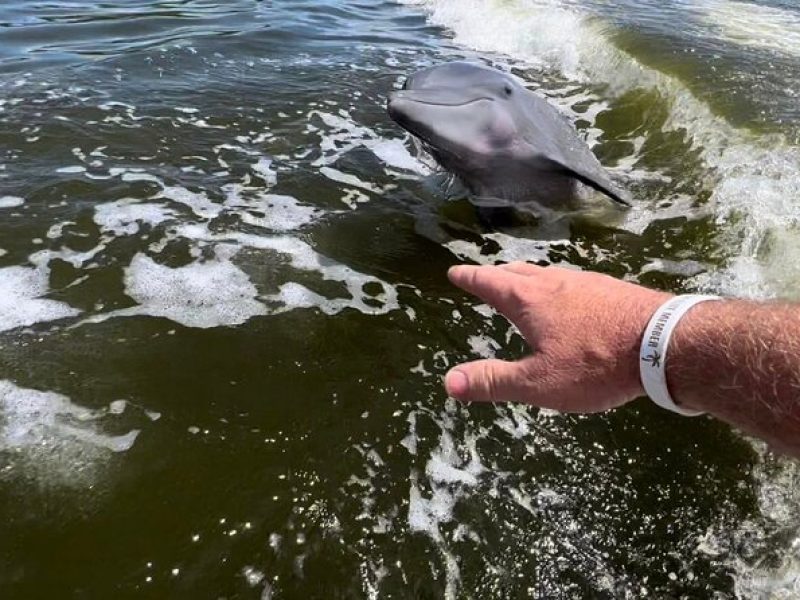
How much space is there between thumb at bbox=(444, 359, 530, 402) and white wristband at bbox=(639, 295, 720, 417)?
351 mm

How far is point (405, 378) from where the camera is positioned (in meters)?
3.37

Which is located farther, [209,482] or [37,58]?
[37,58]

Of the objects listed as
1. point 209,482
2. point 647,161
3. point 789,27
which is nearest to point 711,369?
point 209,482

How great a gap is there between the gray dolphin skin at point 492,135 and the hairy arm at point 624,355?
2513 millimetres

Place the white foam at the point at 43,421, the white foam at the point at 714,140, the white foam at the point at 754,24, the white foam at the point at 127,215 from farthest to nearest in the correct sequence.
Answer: the white foam at the point at 754,24 → the white foam at the point at 127,215 → the white foam at the point at 714,140 → the white foam at the point at 43,421

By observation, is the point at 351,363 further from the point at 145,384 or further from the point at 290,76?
the point at 290,76

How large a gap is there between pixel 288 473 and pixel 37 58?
300 inches

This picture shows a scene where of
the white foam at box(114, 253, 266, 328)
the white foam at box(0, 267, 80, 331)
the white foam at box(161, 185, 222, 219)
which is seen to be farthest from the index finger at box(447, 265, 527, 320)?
the white foam at box(161, 185, 222, 219)

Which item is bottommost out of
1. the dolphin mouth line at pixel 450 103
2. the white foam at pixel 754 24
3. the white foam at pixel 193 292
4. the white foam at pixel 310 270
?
the white foam at pixel 193 292

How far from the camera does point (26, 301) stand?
3746mm

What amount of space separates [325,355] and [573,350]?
1747 mm

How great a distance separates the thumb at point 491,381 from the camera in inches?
81.5

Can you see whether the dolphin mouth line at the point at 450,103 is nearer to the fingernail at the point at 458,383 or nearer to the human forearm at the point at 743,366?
the fingernail at the point at 458,383

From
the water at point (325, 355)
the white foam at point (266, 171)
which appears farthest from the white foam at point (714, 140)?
the white foam at point (266, 171)
